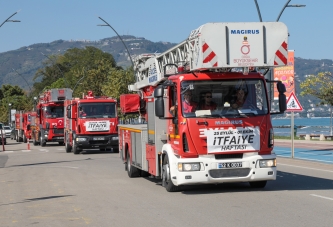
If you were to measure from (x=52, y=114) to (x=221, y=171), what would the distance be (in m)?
32.6

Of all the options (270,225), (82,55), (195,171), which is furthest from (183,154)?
(82,55)

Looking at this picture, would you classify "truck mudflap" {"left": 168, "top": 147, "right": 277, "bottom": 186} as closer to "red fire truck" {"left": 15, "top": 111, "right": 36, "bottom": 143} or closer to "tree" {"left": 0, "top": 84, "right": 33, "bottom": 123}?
"red fire truck" {"left": 15, "top": 111, "right": 36, "bottom": 143}

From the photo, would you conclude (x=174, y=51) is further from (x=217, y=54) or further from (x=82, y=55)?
(x=82, y=55)

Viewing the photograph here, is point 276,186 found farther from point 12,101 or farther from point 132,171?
point 12,101

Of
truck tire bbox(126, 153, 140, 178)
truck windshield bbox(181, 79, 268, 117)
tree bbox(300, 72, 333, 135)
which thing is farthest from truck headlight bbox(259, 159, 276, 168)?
tree bbox(300, 72, 333, 135)

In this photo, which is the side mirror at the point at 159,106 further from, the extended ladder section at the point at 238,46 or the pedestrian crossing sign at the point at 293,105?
the pedestrian crossing sign at the point at 293,105

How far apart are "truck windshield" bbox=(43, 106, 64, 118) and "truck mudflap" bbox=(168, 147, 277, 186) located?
31.7 meters

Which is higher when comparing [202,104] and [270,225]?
[202,104]

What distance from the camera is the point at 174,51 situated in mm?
16484

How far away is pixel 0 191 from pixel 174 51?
5.69 meters

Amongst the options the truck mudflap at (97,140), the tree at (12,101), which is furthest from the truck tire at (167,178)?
the tree at (12,101)

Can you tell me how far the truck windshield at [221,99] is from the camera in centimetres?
1408

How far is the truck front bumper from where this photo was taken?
1394 cm

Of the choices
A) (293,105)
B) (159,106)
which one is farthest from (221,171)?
(293,105)
